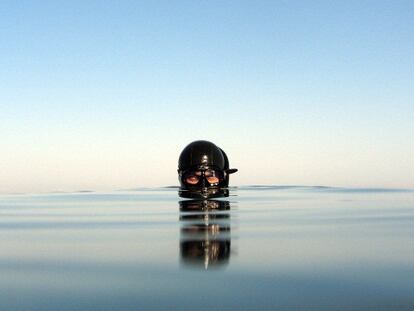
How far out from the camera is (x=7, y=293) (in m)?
4.87

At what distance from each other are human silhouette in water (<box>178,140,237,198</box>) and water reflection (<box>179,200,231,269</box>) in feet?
39.7

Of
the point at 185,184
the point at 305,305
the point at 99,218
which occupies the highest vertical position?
the point at 185,184

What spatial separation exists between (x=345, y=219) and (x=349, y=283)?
760 cm

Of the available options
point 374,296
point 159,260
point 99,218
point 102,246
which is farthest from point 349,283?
point 99,218

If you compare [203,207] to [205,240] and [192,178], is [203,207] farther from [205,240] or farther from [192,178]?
[192,178]

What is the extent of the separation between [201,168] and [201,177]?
0.42m

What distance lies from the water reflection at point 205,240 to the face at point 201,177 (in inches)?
473

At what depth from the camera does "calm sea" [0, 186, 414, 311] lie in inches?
177

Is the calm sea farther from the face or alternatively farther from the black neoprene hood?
the black neoprene hood

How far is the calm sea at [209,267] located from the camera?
450 centimetres

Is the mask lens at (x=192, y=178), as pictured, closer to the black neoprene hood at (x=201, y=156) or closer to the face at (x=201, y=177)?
the face at (x=201, y=177)

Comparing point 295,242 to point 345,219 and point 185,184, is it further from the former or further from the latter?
point 185,184

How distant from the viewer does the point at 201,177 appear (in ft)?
82.2

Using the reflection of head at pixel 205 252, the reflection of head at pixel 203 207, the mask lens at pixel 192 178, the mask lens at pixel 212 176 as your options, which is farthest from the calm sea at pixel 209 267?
the mask lens at pixel 192 178
